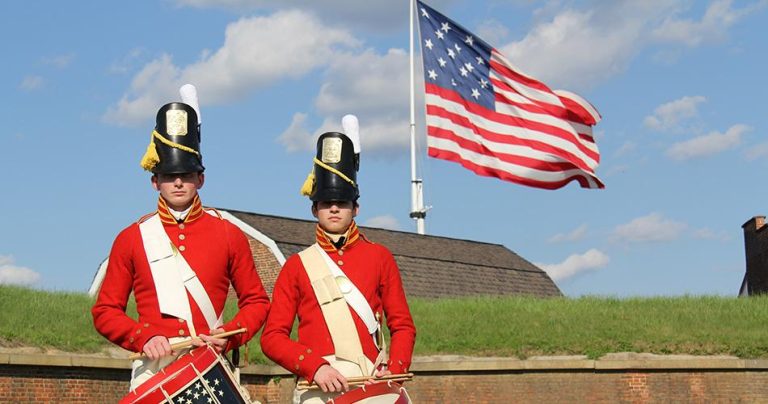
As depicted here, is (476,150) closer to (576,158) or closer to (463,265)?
(576,158)

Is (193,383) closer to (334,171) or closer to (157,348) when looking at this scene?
(157,348)

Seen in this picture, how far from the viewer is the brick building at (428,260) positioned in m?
29.2

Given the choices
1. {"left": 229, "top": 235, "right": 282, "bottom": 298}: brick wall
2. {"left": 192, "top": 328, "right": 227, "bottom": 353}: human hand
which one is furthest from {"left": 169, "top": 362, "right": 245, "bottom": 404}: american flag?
{"left": 229, "top": 235, "right": 282, "bottom": 298}: brick wall

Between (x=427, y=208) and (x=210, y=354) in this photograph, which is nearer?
(x=210, y=354)

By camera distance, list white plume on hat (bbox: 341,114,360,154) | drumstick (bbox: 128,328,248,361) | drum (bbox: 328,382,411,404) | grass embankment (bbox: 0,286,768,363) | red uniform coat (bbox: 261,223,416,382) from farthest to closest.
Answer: grass embankment (bbox: 0,286,768,363), white plume on hat (bbox: 341,114,360,154), red uniform coat (bbox: 261,223,416,382), drum (bbox: 328,382,411,404), drumstick (bbox: 128,328,248,361)

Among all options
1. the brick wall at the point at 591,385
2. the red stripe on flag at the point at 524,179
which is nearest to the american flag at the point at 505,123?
the red stripe on flag at the point at 524,179

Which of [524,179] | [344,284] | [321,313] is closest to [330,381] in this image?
[321,313]

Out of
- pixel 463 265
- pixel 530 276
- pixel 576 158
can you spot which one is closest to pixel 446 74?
pixel 576 158

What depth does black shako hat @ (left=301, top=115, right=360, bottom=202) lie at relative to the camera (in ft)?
24.9

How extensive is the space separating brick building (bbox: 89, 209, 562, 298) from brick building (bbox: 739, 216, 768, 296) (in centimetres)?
695

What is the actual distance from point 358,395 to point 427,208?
82.2ft

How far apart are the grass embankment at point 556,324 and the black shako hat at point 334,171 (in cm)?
1216

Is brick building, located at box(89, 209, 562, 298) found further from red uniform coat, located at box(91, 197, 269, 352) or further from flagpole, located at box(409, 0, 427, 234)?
red uniform coat, located at box(91, 197, 269, 352)

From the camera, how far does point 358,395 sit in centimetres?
707
